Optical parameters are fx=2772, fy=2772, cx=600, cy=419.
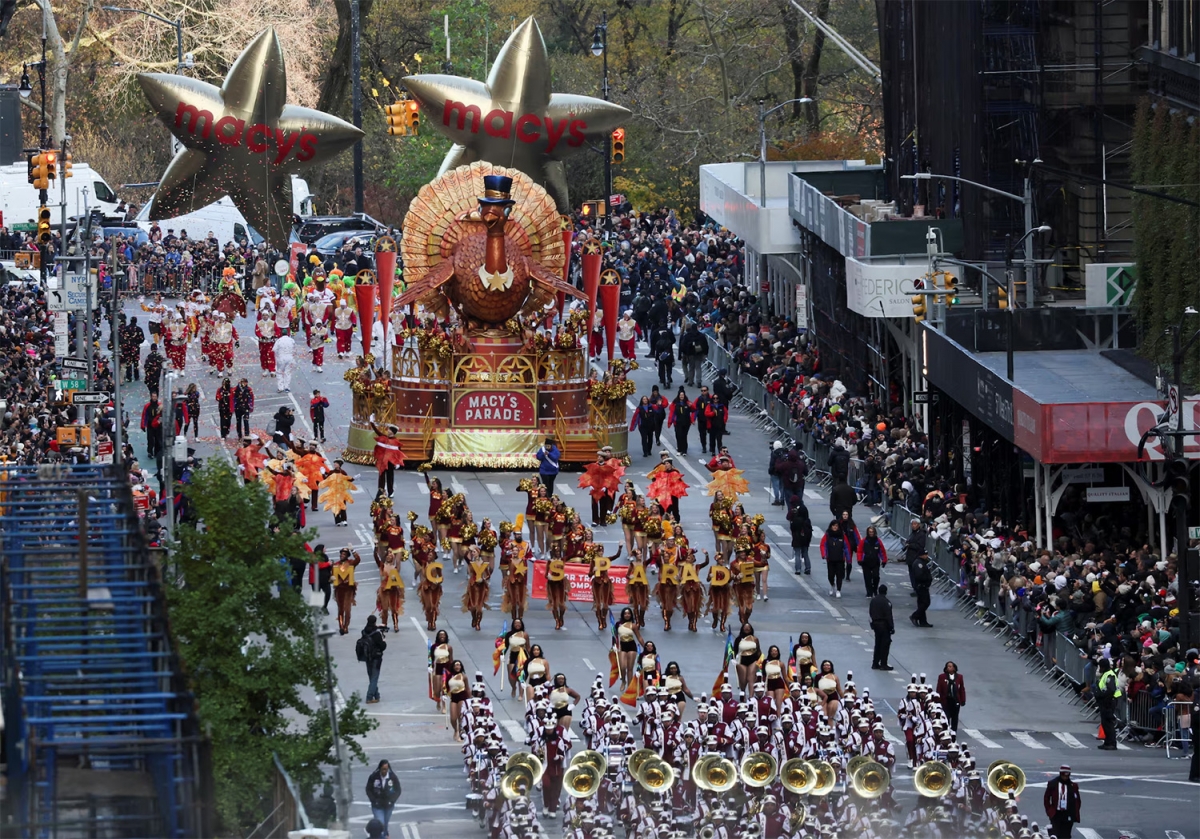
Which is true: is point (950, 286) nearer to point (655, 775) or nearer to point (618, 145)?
point (618, 145)

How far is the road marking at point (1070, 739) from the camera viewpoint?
3494 cm

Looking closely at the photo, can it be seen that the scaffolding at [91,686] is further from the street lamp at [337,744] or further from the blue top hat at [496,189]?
the blue top hat at [496,189]

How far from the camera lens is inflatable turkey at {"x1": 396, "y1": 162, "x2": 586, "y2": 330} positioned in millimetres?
52219

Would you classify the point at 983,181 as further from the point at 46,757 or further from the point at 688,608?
the point at 46,757

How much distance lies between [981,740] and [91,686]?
15190 mm

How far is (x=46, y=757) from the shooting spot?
21828 mm

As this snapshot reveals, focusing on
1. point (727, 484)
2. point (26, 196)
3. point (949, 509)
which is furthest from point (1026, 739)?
point (26, 196)

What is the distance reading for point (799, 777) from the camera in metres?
31.1

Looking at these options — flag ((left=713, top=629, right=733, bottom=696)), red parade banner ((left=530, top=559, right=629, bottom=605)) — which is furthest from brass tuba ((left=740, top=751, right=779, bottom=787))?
red parade banner ((left=530, top=559, right=629, bottom=605))

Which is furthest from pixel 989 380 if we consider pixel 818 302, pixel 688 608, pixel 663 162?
pixel 663 162

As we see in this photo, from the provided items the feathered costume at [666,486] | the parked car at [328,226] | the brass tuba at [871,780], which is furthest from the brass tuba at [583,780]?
the parked car at [328,226]

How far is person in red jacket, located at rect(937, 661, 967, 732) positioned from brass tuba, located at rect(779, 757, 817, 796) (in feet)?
14.5

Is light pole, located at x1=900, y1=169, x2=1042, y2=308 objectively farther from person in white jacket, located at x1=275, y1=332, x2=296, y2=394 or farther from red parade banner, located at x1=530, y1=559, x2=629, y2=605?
person in white jacket, located at x1=275, y1=332, x2=296, y2=394

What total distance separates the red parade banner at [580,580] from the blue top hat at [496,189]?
12769mm
